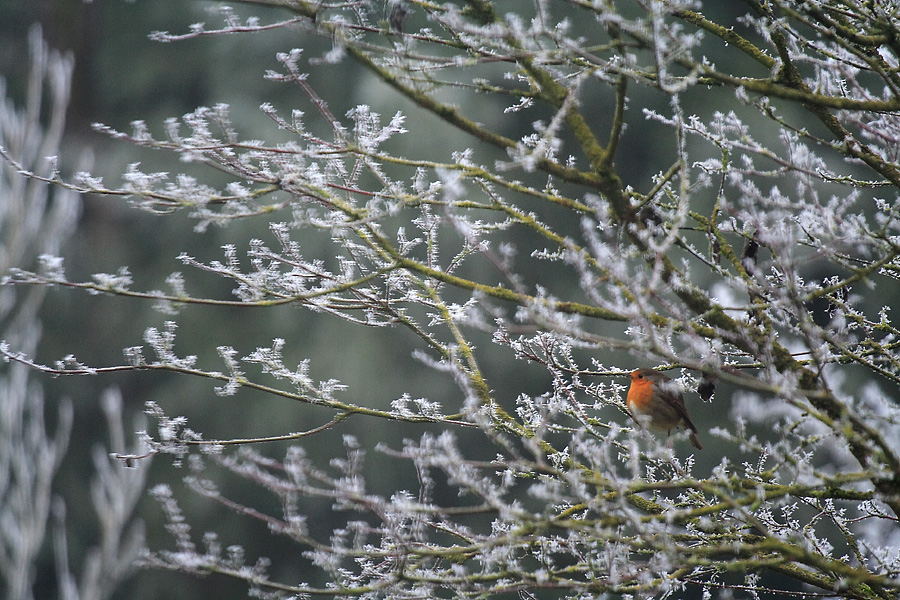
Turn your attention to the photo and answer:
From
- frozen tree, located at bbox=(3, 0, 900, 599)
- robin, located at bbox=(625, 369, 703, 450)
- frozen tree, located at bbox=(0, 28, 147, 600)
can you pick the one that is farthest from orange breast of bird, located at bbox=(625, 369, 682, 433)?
frozen tree, located at bbox=(0, 28, 147, 600)

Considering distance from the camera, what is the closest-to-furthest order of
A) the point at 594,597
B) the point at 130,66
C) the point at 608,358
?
the point at 594,597
the point at 608,358
the point at 130,66

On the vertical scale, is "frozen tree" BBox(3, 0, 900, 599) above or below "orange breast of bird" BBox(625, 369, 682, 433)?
above

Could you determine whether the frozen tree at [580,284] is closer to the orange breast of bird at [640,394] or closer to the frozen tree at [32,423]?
the orange breast of bird at [640,394]

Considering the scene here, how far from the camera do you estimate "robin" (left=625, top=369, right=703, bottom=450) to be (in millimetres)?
3027

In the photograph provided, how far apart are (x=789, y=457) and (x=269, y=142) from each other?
26.7 feet

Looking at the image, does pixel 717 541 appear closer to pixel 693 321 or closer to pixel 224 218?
pixel 693 321

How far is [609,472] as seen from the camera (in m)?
1.92

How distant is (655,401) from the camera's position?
3.12 metres

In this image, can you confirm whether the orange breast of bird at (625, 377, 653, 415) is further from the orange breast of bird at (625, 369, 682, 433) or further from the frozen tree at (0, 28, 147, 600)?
the frozen tree at (0, 28, 147, 600)

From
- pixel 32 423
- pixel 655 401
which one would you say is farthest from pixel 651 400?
pixel 32 423

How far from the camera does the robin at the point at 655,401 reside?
3.03 m

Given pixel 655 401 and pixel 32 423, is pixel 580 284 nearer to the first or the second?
pixel 655 401

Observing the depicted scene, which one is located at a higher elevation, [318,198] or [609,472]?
[318,198]

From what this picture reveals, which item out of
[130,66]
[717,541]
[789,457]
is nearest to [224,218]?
[789,457]
